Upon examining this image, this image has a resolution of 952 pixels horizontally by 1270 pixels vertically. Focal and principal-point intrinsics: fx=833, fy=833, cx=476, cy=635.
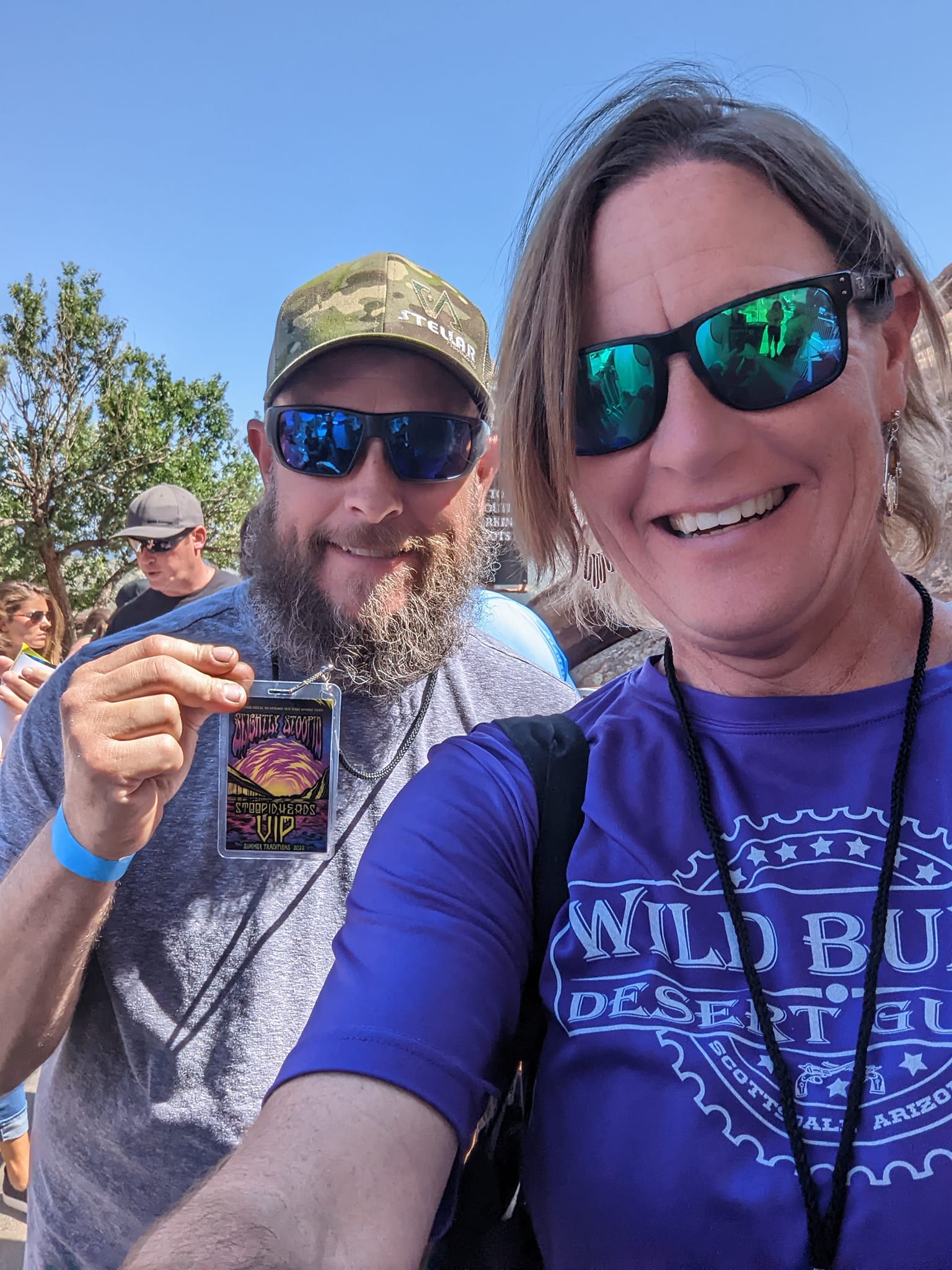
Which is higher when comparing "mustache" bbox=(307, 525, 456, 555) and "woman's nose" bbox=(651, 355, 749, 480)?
"woman's nose" bbox=(651, 355, 749, 480)

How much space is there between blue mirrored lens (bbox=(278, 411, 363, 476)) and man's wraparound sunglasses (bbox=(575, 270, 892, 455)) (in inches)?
30.0

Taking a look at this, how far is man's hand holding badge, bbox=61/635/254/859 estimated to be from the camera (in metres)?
1.39

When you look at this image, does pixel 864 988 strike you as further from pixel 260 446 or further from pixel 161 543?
pixel 161 543

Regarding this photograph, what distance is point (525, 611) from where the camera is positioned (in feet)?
9.74

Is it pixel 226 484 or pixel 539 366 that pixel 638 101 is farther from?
pixel 226 484

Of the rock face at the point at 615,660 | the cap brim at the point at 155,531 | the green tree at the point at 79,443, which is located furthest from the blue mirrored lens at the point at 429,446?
the green tree at the point at 79,443

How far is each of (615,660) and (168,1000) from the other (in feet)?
10.3

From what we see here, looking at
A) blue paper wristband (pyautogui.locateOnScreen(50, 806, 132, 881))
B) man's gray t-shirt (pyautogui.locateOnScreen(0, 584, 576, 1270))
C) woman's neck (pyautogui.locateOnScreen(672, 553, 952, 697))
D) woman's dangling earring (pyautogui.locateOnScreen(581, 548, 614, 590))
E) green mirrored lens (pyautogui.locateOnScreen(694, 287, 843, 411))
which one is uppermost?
green mirrored lens (pyautogui.locateOnScreen(694, 287, 843, 411))

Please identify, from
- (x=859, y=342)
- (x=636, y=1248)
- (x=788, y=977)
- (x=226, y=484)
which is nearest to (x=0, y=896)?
(x=636, y=1248)

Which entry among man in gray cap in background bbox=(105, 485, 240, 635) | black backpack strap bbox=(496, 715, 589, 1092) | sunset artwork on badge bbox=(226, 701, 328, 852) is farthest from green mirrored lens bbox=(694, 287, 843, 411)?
man in gray cap in background bbox=(105, 485, 240, 635)

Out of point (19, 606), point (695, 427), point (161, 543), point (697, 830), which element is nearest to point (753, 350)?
point (695, 427)

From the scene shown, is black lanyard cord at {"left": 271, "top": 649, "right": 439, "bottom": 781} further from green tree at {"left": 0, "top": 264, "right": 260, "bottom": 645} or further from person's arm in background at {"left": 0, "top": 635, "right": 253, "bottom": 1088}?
green tree at {"left": 0, "top": 264, "right": 260, "bottom": 645}

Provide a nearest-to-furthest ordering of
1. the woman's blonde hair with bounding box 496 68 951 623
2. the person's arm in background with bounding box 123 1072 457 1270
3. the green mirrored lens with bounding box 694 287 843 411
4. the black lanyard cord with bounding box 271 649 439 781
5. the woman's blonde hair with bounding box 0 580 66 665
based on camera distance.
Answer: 1. the person's arm in background with bounding box 123 1072 457 1270
2. the green mirrored lens with bounding box 694 287 843 411
3. the woman's blonde hair with bounding box 496 68 951 623
4. the black lanyard cord with bounding box 271 649 439 781
5. the woman's blonde hair with bounding box 0 580 66 665

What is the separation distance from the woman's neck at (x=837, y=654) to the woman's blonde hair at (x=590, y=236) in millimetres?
387
